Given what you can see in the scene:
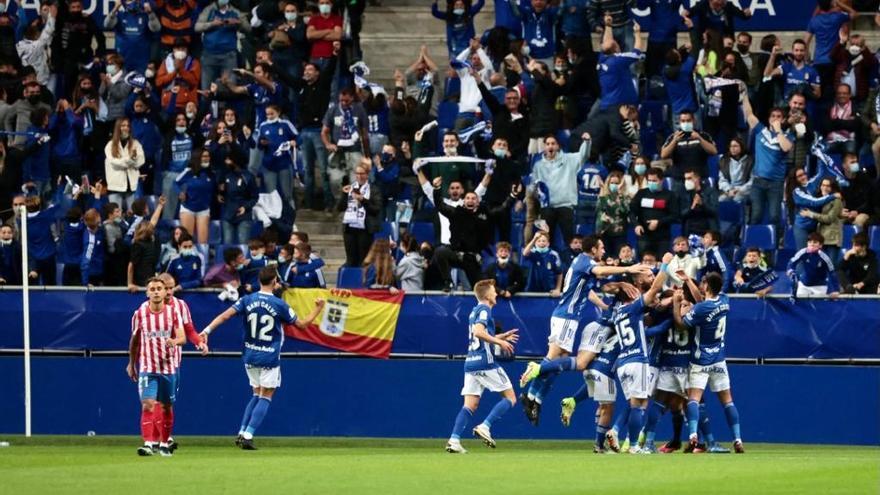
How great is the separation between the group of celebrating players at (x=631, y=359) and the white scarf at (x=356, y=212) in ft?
20.0

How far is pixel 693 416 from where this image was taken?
21516mm

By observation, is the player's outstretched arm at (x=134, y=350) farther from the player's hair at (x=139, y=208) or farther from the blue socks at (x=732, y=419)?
the player's hair at (x=139, y=208)

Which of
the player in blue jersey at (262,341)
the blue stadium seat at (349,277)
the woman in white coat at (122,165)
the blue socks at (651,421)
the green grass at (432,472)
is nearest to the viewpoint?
the green grass at (432,472)

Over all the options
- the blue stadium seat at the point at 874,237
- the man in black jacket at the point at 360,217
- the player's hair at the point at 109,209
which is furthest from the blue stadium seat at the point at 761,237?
the player's hair at the point at 109,209

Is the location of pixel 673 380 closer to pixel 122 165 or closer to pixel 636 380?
pixel 636 380

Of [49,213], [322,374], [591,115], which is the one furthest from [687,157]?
[49,213]

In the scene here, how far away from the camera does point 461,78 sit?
30234mm

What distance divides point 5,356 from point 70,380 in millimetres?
972

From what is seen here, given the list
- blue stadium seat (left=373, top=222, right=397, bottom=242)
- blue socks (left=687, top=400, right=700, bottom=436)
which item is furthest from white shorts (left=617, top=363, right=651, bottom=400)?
blue stadium seat (left=373, top=222, right=397, bottom=242)

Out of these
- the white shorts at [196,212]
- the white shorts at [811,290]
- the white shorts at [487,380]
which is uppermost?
the white shorts at [196,212]

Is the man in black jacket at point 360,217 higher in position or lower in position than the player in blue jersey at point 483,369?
higher

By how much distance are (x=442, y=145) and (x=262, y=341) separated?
784 cm

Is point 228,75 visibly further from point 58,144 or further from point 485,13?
point 485,13

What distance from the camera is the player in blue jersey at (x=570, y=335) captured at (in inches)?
858
